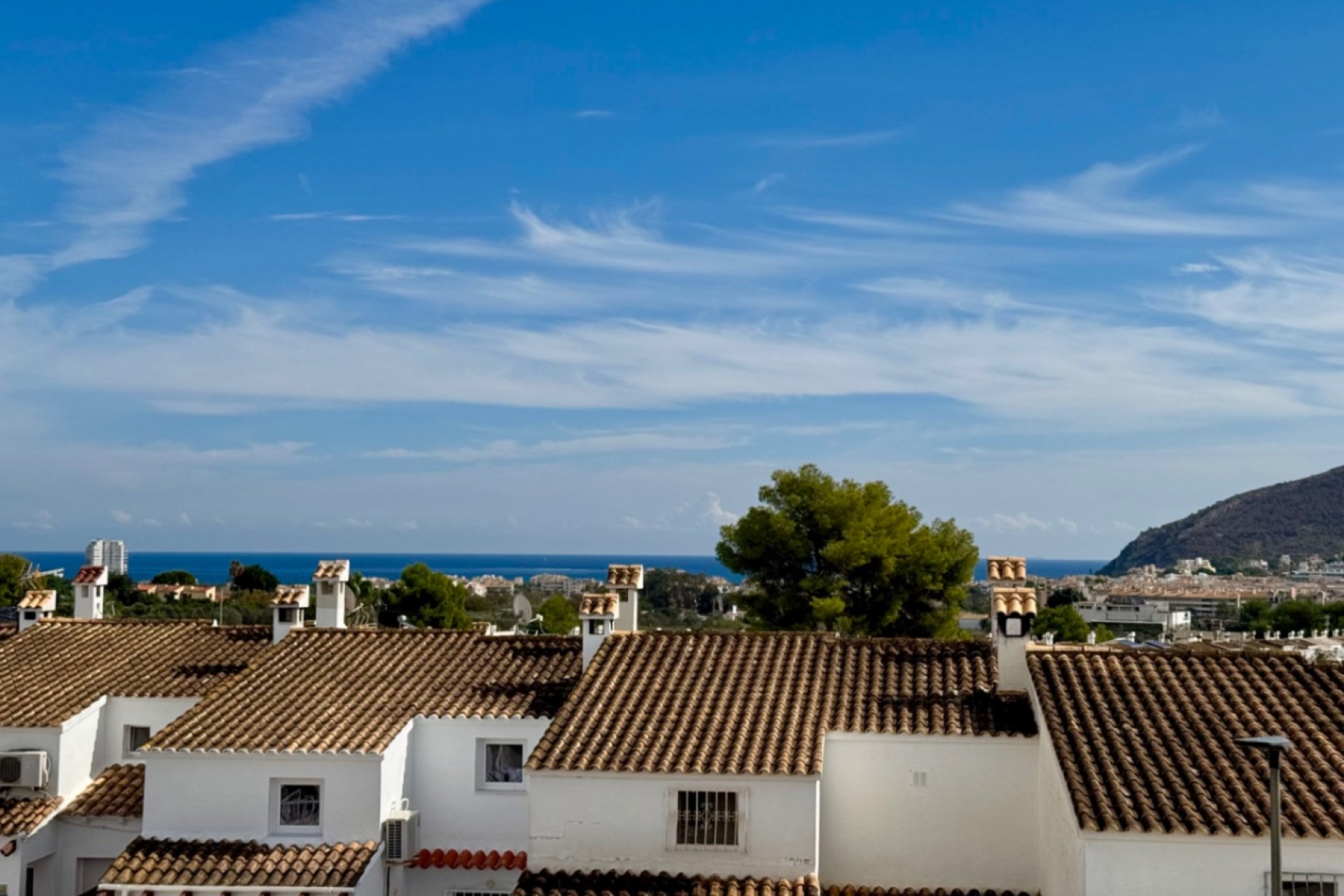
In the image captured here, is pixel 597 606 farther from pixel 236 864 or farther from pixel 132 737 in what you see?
pixel 132 737

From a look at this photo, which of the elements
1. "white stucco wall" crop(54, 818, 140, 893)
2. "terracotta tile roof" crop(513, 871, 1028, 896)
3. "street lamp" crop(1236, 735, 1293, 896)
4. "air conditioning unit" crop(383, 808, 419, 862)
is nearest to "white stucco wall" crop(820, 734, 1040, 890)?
"terracotta tile roof" crop(513, 871, 1028, 896)

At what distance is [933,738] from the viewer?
59.5ft

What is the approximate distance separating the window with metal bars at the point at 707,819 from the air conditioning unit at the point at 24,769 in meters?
10.8

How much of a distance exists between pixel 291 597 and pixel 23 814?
5919 millimetres

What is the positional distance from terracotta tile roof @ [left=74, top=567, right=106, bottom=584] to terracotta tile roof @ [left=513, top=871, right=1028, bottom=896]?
15.2 m

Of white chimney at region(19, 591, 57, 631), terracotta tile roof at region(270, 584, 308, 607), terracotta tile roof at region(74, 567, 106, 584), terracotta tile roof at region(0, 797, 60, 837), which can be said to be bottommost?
terracotta tile roof at region(0, 797, 60, 837)

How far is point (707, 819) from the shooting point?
1744 cm

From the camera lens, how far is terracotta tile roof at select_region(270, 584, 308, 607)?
24344 millimetres

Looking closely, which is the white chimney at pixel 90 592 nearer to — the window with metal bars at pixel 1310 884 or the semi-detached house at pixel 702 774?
the semi-detached house at pixel 702 774

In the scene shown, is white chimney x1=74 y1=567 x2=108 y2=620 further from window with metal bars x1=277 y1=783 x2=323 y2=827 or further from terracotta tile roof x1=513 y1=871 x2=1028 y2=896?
terracotta tile roof x1=513 y1=871 x2=1028 y2=896

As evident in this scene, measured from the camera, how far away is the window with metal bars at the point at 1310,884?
14.7 m

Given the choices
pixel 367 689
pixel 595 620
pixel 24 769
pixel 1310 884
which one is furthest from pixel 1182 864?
pixel 24 769

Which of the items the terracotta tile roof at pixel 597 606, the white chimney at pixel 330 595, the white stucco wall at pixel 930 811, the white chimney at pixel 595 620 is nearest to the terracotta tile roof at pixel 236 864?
the white chimney at pixel 595 620

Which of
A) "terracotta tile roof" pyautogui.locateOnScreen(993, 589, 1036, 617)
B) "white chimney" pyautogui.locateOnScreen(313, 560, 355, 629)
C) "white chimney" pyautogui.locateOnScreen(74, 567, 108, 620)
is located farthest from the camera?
"white chimney" pyautogui.locateOnScreen(74, 567, 108, 620)
